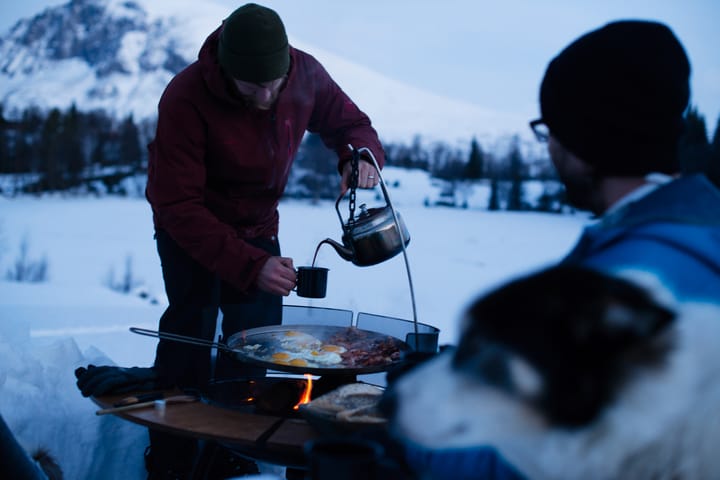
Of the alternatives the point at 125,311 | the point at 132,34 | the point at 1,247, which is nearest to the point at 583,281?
the point at 125,311

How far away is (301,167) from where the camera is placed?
8883mm

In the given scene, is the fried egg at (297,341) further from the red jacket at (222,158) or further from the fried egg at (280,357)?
the red jacket at (222,158)

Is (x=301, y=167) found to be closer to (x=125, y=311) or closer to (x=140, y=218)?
(x=125, y=311)

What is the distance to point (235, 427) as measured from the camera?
1.76 meters

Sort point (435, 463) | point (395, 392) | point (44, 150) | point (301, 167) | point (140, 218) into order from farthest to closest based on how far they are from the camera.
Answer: point (140, 218) < point (44, 150) < point (301, 167) < point (435, 463) < point (395, 392)

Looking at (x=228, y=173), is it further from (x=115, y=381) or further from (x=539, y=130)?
(x=539, y=130)

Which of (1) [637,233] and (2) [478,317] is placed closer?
(2) [478,317]

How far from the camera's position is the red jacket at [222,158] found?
256 centimetres

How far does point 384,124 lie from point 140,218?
5.46 metres

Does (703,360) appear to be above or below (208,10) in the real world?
below

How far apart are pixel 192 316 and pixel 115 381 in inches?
35.0

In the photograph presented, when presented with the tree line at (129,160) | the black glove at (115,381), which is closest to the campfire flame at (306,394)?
the black glove at (115,381)

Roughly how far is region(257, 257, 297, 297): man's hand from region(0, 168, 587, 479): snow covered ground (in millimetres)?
853

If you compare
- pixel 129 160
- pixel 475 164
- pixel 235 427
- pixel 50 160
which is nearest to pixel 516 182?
pixel 475 164
